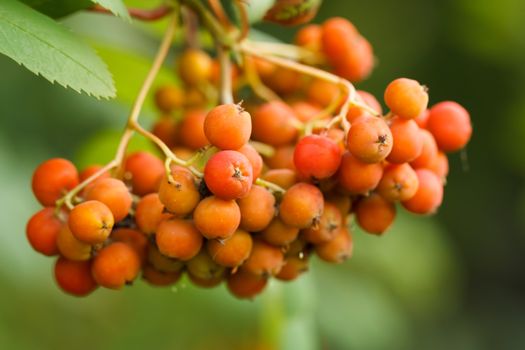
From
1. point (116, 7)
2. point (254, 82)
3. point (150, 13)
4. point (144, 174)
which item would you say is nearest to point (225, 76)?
point (254, 82)

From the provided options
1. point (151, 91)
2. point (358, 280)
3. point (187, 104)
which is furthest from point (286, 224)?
point (358, 280)

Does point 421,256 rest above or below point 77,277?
below

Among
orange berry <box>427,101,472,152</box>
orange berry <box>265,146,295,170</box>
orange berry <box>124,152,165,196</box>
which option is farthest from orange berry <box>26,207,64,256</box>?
orange berry <box>427,101,472,152</box>

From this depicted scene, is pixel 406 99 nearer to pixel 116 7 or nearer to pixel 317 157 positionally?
pixel 317 157

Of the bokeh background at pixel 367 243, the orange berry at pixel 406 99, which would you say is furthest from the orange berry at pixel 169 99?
the orange berry at pixel 406 99

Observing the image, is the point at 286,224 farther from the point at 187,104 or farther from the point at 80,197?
the point at 187,104

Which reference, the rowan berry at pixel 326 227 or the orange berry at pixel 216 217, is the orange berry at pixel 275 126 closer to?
the rowan berry at pixel 326 227
